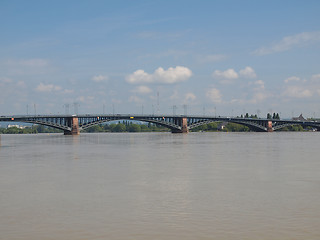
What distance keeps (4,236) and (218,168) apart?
21003mm

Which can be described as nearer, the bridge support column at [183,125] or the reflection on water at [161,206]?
the reflection on water at [161,206]

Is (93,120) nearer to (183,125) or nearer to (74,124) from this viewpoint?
(74,124)

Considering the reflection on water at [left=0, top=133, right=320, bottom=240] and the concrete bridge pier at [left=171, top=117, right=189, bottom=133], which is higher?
the concrete bridge pier at [left=171, top=117, right=189, bottom=133]

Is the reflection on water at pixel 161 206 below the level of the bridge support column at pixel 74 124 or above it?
below

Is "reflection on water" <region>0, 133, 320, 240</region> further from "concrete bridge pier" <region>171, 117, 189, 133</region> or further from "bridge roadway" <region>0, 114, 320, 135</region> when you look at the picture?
"concrete bridge pier" <region>171, 117, 189, 133</region>

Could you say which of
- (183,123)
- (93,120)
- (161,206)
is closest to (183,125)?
(183,123)

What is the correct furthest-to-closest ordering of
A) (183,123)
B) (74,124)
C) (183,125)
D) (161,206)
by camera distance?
(183,125), (183,123), (74,124), (161,206)

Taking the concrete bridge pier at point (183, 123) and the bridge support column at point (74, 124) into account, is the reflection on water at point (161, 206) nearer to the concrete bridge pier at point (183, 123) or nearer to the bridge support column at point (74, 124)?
the bridge support column at point (74, 124)

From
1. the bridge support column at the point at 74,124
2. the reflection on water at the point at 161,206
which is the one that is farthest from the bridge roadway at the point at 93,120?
the reflection on water at the point at 161,206

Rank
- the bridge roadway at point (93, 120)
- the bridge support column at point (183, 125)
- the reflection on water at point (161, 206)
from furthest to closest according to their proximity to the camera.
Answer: the bridge support column at point (183, 125) → the bridge roadway at point (93, 120) → the reflection on water at point (161, 206)

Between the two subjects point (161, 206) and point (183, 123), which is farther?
point (183, 123)

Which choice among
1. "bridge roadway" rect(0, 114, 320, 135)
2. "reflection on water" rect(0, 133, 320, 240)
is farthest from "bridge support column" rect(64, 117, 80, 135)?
"reflection on water" rect(0, 133, 320, 240)

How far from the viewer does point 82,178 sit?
2533cm

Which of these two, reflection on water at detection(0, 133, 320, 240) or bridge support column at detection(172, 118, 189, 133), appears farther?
bridge support column at detection(172, 118, 189, 133)
